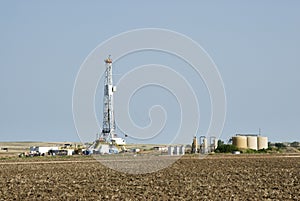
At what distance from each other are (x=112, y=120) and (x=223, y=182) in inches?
3066

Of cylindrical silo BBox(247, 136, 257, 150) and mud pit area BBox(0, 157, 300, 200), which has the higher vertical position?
cylindrical silo BBox(247, 136, 257, 150)

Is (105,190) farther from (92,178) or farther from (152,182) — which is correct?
(92,178)

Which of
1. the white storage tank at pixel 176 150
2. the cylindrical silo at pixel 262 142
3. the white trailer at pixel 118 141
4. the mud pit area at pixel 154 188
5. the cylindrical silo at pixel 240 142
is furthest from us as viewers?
the cylindrical silo at pixel 262 142

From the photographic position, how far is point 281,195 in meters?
32.5

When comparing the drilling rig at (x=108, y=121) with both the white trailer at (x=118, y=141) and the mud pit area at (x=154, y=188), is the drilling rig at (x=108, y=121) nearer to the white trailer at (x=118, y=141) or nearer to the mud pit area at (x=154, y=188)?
the white trailer at (x=118, y=141)

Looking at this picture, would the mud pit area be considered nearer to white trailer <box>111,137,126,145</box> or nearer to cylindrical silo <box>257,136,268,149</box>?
white trailer <box>111,137,126,145</box>

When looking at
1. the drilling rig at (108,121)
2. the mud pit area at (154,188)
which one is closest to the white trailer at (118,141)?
the drilling rig at (108,121)

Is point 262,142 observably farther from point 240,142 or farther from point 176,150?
point 176,150

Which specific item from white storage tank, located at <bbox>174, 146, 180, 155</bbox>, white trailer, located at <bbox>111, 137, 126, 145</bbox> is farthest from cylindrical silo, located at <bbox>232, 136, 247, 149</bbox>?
white trailer, located at <bbox>111, 137, 126, 145</bbox>

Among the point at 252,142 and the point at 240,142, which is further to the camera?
the point at 252,142

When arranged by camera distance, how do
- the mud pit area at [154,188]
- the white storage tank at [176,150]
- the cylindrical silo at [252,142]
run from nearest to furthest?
the mud pit area at [154,188]
the white storage tank at [176,150]
the cylindrical silo at [252,142]

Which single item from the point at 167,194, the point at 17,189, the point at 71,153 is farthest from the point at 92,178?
the point at 71,153

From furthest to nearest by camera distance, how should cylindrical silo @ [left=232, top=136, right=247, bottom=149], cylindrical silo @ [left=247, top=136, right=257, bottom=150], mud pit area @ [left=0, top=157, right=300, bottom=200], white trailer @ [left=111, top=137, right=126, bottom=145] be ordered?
cylindrical silo @ [left=247, top=136, right=257, bottom=150] → cylindrical silo @ [left=232, top=136, right=247, bottom=149] → white trailer @ [left=111, top=137, right=126, bottom=145] → mud pit area @ [left=0, top=157, right=300, bottom=200]

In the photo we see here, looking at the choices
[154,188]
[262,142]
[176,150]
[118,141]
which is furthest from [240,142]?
[154,188]
